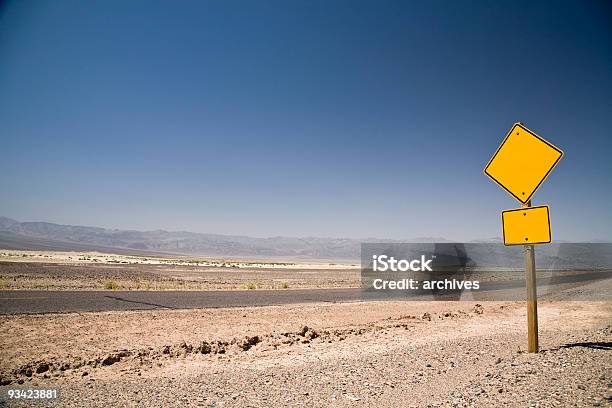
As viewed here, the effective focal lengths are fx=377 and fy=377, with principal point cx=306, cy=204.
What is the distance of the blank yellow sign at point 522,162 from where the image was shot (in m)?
5.20

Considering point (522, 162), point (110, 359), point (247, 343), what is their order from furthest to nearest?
point (247, 343)
point (110, 359)
point (522, 162)

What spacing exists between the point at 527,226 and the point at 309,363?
13.1ft

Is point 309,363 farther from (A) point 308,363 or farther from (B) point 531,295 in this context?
(B) point 531,295

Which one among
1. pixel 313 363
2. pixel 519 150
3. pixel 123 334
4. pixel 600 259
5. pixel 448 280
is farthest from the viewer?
pixel 600 259

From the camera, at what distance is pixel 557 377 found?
13.4ft

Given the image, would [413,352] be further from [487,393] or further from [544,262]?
A: [544,262]

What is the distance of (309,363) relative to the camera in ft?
20.9

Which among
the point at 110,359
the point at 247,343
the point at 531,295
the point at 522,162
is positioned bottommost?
the point at 247,343

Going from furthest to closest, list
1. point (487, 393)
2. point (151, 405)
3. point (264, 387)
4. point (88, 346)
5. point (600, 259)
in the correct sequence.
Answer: point (600, 259)
point (88, 346)
point (264, 387)
point (151, 405)
point (487, 393)

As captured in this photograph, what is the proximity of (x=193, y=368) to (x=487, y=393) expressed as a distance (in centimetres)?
479

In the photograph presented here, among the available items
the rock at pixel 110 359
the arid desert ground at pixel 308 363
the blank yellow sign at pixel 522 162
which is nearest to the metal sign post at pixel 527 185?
the blank yellow sign at pixel 522 162

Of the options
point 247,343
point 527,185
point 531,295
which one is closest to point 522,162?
point 527,185

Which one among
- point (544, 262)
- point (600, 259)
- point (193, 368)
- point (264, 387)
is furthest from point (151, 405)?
point (600, 259)

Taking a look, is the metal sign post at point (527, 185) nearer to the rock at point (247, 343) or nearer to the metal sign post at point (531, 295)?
the metal sign post at point (531, 295)
